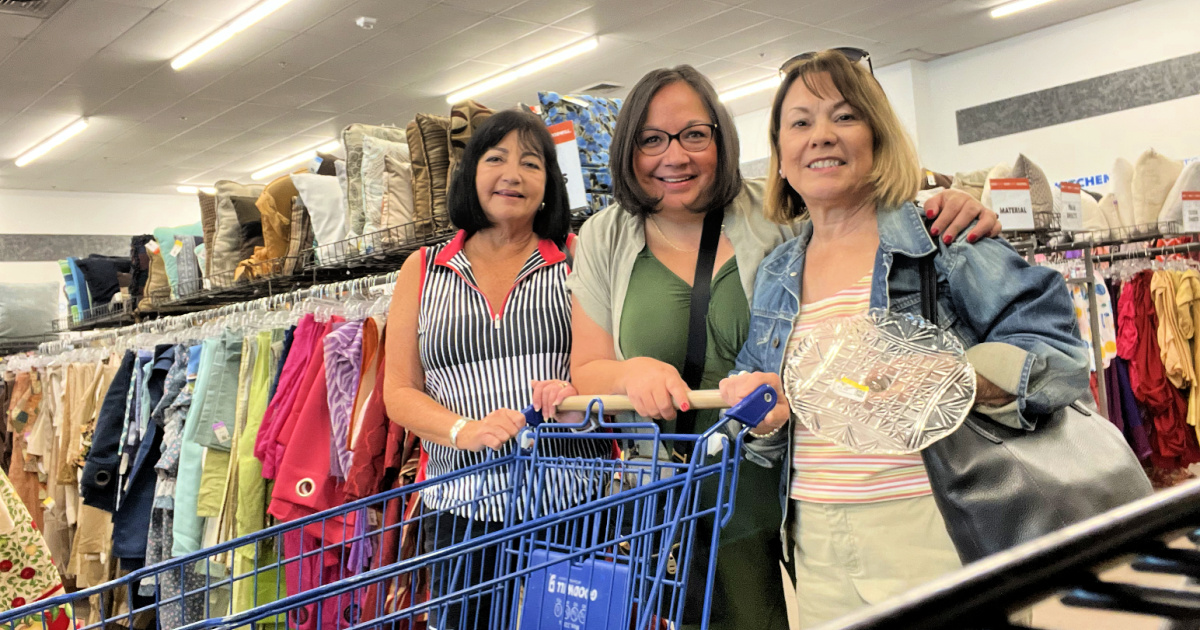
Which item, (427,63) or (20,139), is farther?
(20,139)

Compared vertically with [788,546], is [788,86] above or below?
above

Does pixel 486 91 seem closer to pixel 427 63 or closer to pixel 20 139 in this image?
pixel 427 63

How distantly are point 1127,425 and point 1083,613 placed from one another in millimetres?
5874

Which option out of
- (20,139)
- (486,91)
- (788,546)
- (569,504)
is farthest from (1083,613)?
(20,139)

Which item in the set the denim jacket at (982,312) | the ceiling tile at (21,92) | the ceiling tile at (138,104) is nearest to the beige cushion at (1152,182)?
the denim jacket at (982,312)

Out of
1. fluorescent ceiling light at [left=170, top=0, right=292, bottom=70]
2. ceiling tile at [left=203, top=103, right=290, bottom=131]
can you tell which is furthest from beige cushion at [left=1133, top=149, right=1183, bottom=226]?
ceiling tile at [left=203, top=103, right=290, bottom=131]

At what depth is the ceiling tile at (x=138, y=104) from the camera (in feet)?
31.9

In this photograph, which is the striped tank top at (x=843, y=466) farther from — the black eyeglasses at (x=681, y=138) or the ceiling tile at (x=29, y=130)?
the ceiling tile at (x=29, y=130)

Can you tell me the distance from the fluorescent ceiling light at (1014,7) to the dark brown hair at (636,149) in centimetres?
793

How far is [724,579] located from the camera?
1.68 metres

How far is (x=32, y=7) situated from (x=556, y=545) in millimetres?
7707

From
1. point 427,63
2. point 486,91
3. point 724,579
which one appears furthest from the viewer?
point 486,91

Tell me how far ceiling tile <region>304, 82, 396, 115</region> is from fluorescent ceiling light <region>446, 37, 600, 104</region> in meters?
0.79

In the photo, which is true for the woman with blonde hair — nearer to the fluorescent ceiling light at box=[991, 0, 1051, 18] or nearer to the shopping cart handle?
the shopping cart handle
